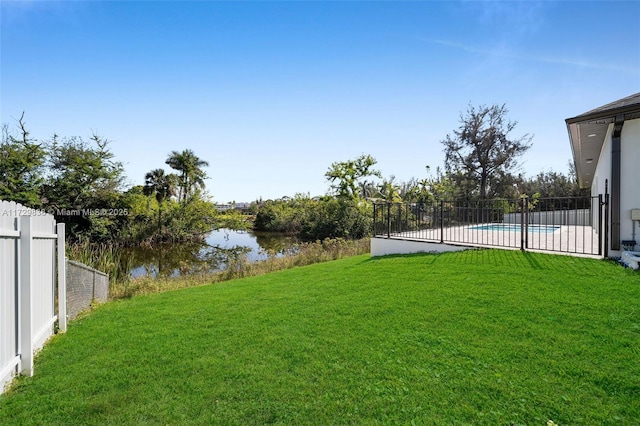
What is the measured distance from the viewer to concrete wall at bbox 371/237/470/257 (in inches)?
331

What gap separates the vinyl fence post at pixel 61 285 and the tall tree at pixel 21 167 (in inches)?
489

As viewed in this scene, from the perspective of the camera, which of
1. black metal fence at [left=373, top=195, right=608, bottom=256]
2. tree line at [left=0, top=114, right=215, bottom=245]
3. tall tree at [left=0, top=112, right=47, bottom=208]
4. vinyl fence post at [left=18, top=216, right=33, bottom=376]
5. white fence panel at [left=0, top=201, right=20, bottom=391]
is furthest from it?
tree line at [left=0, top=114, right=215, bottom=245]

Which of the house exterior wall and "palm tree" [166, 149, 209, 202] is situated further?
"palm tree" [166, 149, 209, 202]

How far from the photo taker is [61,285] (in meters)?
4.38

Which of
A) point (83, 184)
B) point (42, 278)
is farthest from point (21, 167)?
point (42, 278)

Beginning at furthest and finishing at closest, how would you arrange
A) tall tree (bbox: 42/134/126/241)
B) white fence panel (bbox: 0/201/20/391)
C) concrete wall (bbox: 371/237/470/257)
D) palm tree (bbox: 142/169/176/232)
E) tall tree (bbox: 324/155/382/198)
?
1. palm tree (bbox: 142/169/176/232)
2. tall tree (bbox: 324/155/382/198)
3. tall tree (bbox: 42/134/126/241)
4. concrete wall (bbox: 371/237/470/257)
5. white fence panel (bbox: 0/201/20/391)

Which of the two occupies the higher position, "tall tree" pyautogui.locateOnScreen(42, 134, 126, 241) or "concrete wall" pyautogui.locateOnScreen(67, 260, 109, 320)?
"tall tree" pyautogui.locateOnScreen(42, 134, 126, 241)

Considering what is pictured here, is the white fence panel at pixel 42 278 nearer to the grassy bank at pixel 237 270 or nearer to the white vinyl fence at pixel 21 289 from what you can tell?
the white vinyl fence at pixel 21 289

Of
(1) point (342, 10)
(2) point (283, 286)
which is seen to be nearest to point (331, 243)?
(2) point (283, 286)

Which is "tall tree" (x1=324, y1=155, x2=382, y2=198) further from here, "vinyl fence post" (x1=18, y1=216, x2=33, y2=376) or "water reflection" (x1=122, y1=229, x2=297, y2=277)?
"vinyl fence post" (x1=18, y1=216, x2=33, y2=376)

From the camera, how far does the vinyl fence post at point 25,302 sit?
301 cm

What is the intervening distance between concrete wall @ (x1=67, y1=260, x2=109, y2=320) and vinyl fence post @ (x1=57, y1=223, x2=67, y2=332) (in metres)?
0.35

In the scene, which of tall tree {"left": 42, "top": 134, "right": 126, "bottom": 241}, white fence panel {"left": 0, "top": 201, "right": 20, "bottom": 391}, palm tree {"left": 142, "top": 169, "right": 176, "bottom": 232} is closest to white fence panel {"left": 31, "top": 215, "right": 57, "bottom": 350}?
white fence panel {"left": 0, "top": 201, "right": 20, "bottom": 391}

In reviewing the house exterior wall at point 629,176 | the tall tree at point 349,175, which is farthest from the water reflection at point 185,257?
the house exterior wall at point 629,176
